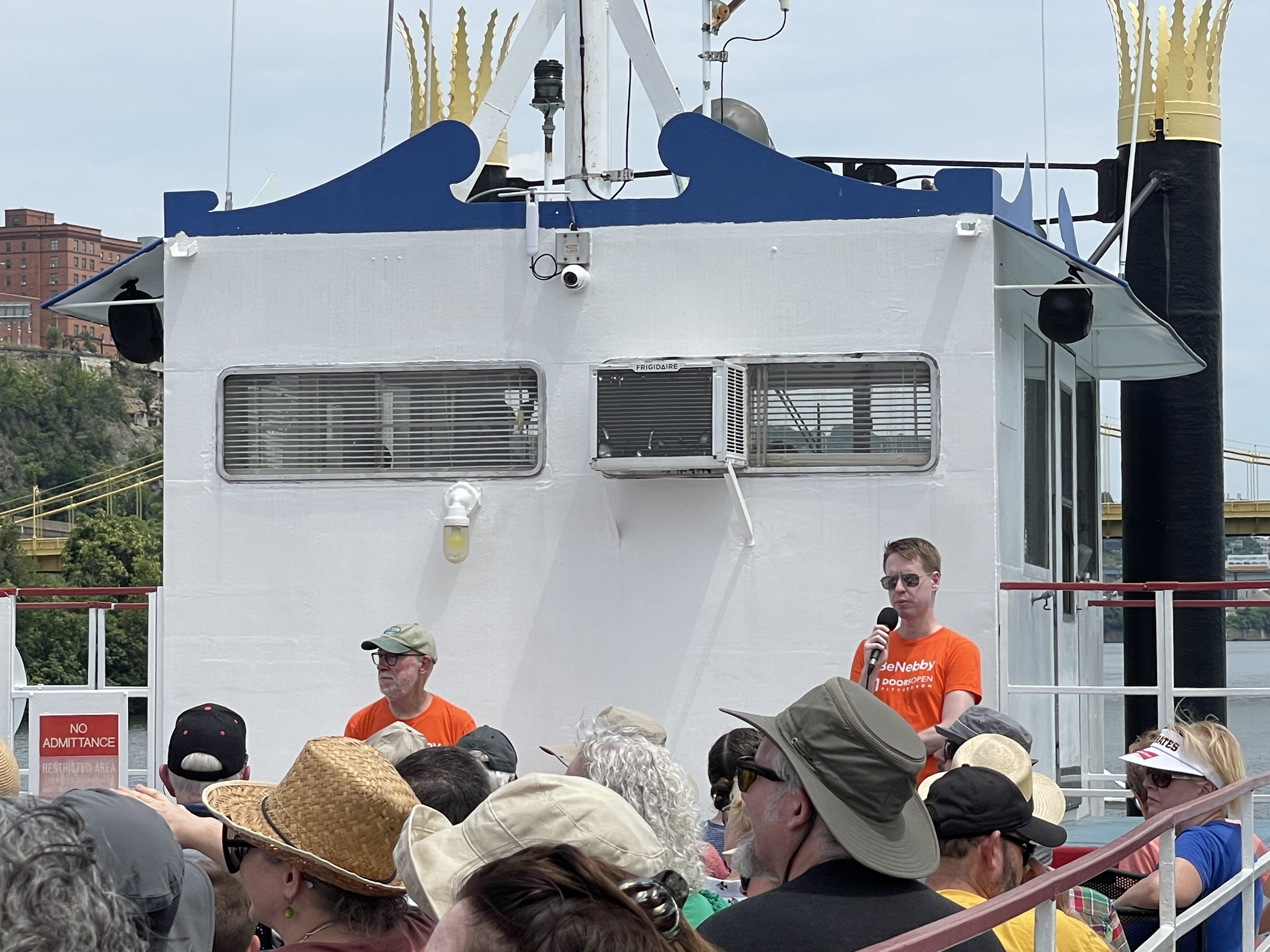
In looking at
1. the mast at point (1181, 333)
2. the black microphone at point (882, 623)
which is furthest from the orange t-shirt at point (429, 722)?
the mast at point (1181, 333)

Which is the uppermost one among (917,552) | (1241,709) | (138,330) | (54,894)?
(138,330)

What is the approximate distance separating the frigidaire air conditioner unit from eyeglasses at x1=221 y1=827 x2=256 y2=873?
421 cm

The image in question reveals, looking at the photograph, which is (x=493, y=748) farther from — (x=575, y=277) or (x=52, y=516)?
(x=52, y=516)

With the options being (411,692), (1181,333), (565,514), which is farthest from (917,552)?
(1181,333)

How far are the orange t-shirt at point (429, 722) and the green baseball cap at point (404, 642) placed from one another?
206 millimetres

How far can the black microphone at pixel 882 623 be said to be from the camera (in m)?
6.14

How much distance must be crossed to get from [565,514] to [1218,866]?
11.6 feet

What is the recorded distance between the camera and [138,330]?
8250 millimetres

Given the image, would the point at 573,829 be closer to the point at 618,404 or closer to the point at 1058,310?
the point at 618,404

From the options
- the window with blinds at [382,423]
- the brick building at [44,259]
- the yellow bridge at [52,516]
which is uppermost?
the brick building at [44,259]

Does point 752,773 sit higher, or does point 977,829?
point 752,773

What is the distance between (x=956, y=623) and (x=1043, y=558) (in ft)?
6.54

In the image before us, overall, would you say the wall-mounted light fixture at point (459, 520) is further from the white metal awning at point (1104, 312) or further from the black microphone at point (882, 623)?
the white metal awning at point (1104, 312)

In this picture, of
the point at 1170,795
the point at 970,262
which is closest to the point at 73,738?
the point at 970,262
